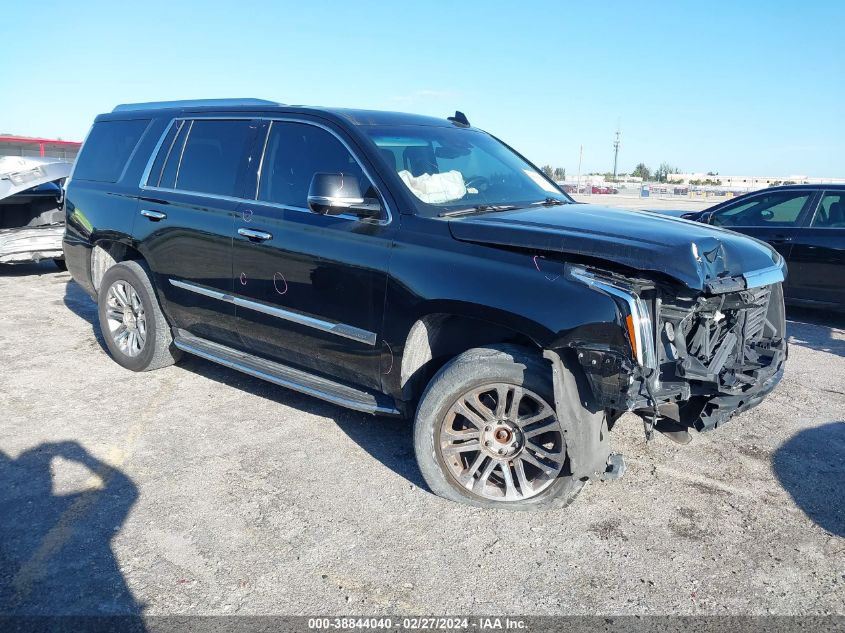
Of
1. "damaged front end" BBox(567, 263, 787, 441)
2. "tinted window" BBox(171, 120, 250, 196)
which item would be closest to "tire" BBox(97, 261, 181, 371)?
"tinted window" BBox(171, 120, 250, 196)

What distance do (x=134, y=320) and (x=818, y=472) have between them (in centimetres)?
495

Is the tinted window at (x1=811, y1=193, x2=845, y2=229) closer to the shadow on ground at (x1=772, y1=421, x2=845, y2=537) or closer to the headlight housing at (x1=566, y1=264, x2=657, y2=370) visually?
the shadow on ground at (x1=772, y1=421, x2=845, y2=537)

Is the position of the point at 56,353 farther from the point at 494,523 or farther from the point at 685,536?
the point at 685,536

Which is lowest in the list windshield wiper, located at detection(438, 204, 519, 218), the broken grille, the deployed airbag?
the broken grille

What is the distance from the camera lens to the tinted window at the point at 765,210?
7641mm

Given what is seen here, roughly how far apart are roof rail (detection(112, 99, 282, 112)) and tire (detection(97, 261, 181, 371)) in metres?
1.27

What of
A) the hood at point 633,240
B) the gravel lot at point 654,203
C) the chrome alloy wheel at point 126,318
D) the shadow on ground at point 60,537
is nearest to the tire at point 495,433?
the hood at point 633,240

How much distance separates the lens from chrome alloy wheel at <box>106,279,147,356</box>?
17.6 ft

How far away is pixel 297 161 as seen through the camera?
4227 millimetres

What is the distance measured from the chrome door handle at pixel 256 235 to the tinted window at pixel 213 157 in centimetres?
33

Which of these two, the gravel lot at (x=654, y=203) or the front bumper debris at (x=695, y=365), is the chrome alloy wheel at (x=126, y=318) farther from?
the gravel lot at (x=654, y=203)

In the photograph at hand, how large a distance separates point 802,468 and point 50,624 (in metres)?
3.95

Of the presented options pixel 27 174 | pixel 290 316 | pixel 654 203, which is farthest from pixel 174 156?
pixel 654 203

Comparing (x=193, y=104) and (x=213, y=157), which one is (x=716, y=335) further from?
(x=193, y=104)
